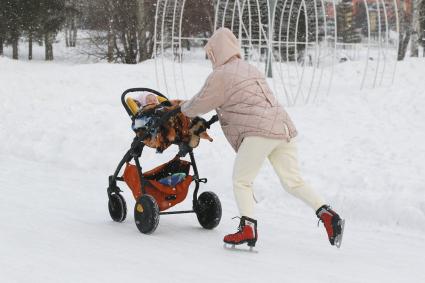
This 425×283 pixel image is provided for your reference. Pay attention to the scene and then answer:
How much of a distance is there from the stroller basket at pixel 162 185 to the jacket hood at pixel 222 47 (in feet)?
3.61

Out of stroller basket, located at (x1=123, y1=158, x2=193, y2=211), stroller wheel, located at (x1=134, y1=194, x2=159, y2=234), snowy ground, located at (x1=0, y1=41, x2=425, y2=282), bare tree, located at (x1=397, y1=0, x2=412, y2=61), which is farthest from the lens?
bare tree, located at (x1=397, y1=0, x2=412, y2=61)

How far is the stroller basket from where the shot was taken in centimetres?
546

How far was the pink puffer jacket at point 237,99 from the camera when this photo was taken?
15.7 ft

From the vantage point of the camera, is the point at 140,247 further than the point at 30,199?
No

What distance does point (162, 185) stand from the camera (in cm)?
544

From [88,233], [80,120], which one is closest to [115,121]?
[80,120]

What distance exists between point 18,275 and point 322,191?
11.7 ft

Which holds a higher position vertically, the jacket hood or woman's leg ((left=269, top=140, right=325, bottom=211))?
the jacket hood

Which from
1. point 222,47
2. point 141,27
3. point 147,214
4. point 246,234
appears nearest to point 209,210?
point 147,214

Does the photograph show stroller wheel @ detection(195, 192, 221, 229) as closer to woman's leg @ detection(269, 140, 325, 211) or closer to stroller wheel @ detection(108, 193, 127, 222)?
stroller wheel @ detection(108, 193, 127, 222)

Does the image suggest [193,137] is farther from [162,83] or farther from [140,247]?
[162,83]

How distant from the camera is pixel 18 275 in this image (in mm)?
4047

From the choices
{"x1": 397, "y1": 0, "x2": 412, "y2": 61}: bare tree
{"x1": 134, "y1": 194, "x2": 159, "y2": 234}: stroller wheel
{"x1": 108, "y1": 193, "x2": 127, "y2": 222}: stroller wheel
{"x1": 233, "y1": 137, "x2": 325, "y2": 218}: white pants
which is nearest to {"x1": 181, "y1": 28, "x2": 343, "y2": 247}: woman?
{"x1": 233, "y1": 137, "x2": 325, "y2": 218}: white pants

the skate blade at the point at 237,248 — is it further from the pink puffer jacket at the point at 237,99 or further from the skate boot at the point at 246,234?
the pink puffer jacket at the point at 237,99
